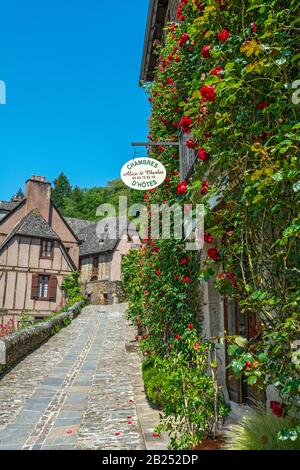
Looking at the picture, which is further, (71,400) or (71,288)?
(71,288)

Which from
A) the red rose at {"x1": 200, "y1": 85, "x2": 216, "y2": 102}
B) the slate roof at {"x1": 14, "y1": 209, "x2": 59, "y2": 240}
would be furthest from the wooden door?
the slate roof at {"x1": 14, "y1": 209, "x2": 59, "y2": 240}

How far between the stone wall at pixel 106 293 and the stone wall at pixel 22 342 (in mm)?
16405

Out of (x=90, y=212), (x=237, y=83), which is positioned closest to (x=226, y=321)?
(x=237, y=83)

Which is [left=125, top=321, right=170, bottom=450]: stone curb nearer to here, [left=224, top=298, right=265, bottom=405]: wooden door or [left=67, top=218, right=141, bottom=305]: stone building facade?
[left=224, top=298, right=265, bottom=405]: wooden door

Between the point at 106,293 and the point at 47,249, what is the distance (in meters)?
8.75

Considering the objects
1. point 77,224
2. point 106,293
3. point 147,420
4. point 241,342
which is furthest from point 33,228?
point 241,342

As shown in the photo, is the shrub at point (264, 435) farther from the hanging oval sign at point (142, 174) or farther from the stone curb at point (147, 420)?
the hanging oval sign at point (142, 174)

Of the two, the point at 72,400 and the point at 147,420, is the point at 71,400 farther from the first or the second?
the point at 147,420

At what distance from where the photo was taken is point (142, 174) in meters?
5.89

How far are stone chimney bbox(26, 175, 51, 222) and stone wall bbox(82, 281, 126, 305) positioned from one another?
26.5ft

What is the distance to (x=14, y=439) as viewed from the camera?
454 centimetres

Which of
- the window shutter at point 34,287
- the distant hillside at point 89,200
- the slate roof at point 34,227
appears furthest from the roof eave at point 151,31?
the distant hillside at point 89,200

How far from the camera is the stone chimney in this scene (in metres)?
27.9

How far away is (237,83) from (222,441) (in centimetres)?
312
